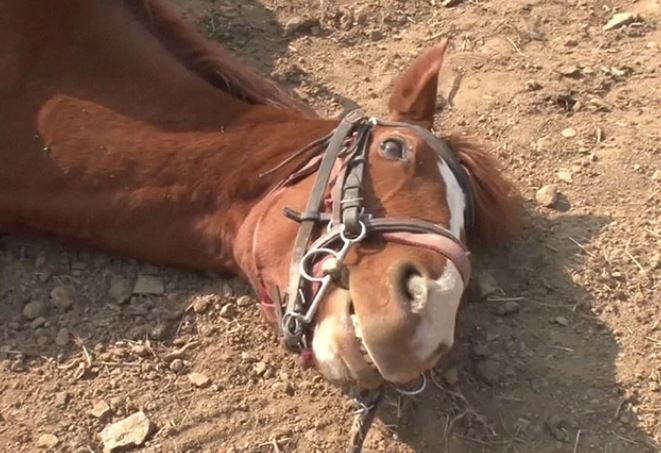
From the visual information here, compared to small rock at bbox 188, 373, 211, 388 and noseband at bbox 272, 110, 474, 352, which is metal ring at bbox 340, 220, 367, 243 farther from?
small rock at bbox 188, 373, 211, 388

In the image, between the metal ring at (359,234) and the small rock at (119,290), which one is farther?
the small rock at (119,290)

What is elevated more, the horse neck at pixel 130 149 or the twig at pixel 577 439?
the horse neck at pixel 130 149

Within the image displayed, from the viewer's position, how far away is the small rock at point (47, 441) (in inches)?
129

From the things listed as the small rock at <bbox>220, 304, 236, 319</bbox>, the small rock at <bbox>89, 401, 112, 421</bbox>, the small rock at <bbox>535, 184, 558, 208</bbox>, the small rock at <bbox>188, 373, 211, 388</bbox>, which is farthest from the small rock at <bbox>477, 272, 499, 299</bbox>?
the small rock at <bbox>89, 401, 112, 421</bbox>

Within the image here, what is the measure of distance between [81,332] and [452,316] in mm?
1373

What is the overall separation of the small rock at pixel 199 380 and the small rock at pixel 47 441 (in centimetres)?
47

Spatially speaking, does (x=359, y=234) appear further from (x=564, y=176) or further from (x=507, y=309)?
(x=564, y=176)

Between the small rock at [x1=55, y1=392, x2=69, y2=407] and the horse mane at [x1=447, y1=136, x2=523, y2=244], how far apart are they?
141 cm

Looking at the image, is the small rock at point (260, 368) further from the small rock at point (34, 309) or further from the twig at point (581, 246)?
the twig at point (581, 246)

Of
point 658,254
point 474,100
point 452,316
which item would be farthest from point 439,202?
point 474,100

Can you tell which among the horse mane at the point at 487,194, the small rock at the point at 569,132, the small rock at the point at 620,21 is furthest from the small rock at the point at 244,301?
the small rock at the point at 620,21

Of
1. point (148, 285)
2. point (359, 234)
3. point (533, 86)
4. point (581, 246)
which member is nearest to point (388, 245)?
point (359, 234)

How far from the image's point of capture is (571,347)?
3.59 metres

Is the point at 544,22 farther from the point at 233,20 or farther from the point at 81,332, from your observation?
the point at 81,332
